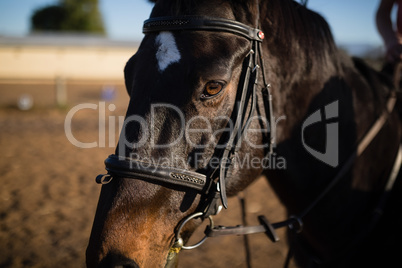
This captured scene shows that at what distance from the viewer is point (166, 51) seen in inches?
56.9

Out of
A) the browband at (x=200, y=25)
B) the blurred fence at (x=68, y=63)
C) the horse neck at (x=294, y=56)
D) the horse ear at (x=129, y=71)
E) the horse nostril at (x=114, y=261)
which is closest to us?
the horse nostril at (x=114, y=261)

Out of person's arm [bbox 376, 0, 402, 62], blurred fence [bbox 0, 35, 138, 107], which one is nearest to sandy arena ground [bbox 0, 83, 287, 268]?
person's arm [bbox 376, 0, 402, 62]

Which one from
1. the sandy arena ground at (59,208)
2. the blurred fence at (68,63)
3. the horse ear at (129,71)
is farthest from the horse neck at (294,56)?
the blurred fence at (68,63)

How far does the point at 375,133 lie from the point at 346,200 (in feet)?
1.74

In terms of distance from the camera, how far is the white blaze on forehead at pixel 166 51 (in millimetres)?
1414

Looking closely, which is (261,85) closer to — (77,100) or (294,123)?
(294,123)

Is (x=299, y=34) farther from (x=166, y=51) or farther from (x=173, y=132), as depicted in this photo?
(x=173, y=132)

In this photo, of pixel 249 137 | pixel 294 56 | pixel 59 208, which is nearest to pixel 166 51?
pixel 249 137

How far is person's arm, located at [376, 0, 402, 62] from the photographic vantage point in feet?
7.63

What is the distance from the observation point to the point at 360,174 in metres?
2.03

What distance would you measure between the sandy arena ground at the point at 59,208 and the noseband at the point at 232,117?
2.82 metres

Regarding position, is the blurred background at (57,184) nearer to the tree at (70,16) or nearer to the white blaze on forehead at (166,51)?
the white blaze on forehead at (166,51)

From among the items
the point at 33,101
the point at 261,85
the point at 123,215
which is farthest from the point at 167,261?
the point at 33,101

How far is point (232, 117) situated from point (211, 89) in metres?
0.22
